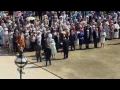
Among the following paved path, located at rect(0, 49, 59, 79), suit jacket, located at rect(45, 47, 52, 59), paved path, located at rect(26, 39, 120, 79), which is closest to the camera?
paved path, located at rect(0, 49, 59, 79)

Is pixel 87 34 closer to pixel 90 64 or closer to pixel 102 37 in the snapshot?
pixel 102 37

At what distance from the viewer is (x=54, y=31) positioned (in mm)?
22922

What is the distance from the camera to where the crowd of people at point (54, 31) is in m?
21.7

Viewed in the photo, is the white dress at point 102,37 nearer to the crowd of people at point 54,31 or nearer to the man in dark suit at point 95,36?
the crowd of people at point 54,31

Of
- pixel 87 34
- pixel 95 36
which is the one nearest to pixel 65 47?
pixel 87 34

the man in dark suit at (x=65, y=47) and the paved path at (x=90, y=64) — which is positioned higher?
the man in dark suit at (x=65, y=47)

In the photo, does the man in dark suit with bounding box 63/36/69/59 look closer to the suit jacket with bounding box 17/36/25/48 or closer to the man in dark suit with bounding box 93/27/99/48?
the suit jacket with bounding box 17/36/25/48

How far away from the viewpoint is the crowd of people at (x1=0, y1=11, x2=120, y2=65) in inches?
853

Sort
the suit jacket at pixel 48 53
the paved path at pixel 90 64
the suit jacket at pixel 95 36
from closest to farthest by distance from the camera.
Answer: the paved path at pixel 90 64 < the suit jacket at pixel 48 53 < the suit jacket at pixel 95 36

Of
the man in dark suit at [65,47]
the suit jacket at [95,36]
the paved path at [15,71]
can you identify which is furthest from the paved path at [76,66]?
the suit jacket at [95,36]

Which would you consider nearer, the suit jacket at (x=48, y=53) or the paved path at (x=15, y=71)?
the paved path at (x=15, y=71)

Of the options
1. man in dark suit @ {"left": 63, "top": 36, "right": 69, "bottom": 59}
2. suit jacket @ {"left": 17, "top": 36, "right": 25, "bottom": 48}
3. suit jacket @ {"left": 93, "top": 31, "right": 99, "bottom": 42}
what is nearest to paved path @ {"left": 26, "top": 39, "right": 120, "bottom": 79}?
man in dark suit @ {"left": 63, "top": 36, "right": 69, "bottom": 59}
